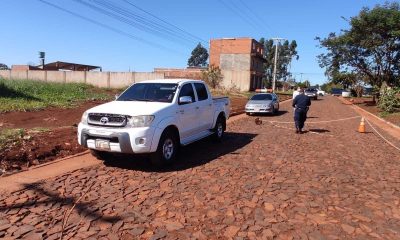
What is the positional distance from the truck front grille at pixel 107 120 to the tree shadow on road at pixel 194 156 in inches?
40.4

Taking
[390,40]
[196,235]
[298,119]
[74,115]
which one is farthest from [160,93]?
[390,40]

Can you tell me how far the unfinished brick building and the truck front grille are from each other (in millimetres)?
53860

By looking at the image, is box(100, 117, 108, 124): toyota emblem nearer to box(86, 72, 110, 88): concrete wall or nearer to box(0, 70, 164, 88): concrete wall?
box(0, 70, 164, 88): concrete wall

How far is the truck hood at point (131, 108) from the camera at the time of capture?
759 centimetres

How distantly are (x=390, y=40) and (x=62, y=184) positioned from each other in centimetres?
3377

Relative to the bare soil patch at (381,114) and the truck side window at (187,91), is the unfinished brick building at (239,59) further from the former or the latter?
the truck side window at (187,91)

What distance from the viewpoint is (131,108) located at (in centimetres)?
789

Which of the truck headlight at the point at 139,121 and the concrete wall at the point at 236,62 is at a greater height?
the concrete wall at the point at 236,62

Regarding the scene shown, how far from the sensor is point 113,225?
503 cm

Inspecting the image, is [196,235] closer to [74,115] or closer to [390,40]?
[74,115]

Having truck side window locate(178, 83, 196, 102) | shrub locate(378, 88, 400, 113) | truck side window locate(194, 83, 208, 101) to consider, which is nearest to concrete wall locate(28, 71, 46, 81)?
shrub locate(378, 88, 400, 113)

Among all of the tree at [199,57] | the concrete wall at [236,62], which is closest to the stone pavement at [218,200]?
the concrete wall at [236,62]

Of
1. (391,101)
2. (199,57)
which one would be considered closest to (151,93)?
(391,101)

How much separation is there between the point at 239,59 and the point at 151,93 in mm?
60004
